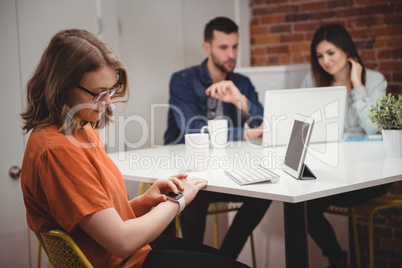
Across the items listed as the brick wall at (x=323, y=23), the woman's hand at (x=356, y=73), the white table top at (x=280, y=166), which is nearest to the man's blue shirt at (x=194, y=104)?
the white table top at (x=280, y=166)

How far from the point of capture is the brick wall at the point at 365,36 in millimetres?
3318

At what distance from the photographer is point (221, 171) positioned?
175 centimetres

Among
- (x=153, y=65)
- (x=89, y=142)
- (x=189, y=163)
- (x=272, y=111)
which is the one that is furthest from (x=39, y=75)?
(x=153, y=65)

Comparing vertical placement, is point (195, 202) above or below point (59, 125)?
below

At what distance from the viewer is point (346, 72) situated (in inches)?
125

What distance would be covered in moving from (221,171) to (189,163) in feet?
0.46

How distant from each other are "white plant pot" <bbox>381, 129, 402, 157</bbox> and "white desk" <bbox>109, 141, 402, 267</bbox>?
0.05m

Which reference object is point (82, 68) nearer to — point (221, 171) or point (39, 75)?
point (39, 75)

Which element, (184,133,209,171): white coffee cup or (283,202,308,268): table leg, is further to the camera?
(184,133,209,171): white coffee cup

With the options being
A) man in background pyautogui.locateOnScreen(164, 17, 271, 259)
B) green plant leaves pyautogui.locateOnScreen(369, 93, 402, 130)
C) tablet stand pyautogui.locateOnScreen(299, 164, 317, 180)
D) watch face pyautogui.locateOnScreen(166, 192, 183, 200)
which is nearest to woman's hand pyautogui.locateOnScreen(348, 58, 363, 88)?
man in background pyautogui.locateOnScreen(164, 17, 271, 259)

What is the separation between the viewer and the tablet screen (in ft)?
5.17

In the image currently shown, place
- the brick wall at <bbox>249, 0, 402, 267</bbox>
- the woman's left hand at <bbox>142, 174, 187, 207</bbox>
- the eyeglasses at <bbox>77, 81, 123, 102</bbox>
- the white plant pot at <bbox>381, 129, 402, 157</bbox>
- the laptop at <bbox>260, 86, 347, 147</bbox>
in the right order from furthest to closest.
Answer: the brick wall at <bbox>249, 0, 402, 267</bbox> < the laptop at <bbox>260, 86, 347, 147</bbox> < the white plant pot at <bbox>381, 129, 402, 157</bbox> < the woman's left hand at <bbox>142, 174, 187, 207</bbox> < the eyeglasses at <bbox>77, 81, 123, 102</bbox>

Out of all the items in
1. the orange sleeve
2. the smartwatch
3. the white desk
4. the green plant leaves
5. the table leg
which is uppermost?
the green plant leaves

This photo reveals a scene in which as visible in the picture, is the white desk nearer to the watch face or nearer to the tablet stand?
the tablet stand
